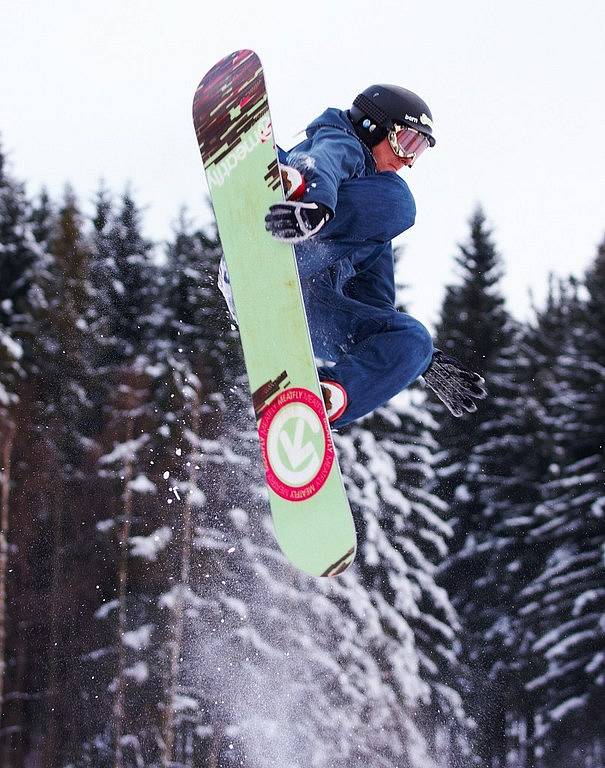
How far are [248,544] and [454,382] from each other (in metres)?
9.70

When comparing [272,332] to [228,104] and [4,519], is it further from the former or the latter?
[4,519]

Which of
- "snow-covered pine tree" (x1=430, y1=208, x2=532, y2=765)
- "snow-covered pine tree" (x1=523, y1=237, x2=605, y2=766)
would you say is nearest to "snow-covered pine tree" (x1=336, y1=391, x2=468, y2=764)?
"snow-covered pine tree" (x1=430, y1=208, x2=532, y2=765)

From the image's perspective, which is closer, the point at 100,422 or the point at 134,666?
the point at 134,666

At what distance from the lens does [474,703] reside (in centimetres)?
2031

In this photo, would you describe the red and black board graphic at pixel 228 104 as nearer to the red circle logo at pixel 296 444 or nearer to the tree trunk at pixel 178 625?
the red circle logo at pixel 296 444

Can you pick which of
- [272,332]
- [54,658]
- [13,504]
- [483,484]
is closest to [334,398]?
[272,332]

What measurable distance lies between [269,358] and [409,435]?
493 inches

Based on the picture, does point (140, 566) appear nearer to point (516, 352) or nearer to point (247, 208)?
point (516, 352)

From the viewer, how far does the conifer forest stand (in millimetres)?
15625

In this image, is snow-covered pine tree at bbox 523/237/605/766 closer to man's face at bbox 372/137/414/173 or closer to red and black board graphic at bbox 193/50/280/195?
man's face at bbox 372/137/414/173

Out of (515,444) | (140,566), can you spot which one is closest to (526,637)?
(515,444)

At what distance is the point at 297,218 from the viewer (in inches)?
188

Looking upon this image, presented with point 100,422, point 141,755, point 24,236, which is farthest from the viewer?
point 24,236

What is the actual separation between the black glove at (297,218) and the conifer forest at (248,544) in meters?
8.82
